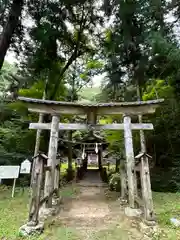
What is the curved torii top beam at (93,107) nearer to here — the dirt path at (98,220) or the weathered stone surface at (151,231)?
the dirt path at (98,220)

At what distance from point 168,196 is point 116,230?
3280mm

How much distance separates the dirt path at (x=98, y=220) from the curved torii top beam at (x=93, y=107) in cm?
249

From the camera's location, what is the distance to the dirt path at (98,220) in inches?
134

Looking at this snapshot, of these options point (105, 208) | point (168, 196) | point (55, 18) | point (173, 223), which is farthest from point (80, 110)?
point (55, 18)

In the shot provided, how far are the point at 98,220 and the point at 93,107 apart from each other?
264cm

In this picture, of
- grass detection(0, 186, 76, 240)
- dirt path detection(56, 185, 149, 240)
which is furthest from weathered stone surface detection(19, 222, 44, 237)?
dirt path detection(56, 185, 149, 240)

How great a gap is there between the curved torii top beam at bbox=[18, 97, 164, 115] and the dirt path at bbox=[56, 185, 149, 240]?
97.9 inches

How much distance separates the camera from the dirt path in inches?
134

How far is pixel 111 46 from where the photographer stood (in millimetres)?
8797

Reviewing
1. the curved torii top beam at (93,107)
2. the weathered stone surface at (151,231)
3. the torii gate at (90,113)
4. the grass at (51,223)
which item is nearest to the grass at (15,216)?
the grass at (51,223)

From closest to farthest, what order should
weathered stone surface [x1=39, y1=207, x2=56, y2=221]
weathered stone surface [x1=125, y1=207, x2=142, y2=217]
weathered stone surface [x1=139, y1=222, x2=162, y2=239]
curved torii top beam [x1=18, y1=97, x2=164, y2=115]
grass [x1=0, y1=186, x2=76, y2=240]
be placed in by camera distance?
weathered stone surface [x1=139, y1=222, x2=162, y2=239]
grass [x1=0, y1=186, x2=76, y2=240]
weathered stone surface [x1=39, y1=207, x2=56, y2=221]
weathered stone surface [x1=125, y1=207, x2=142, y2=217]
curved torii top beam [x1=18, y1=97, x2=164, y2=115]

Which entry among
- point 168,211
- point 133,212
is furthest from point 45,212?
point 168,211

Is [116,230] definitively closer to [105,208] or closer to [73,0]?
[105,208]

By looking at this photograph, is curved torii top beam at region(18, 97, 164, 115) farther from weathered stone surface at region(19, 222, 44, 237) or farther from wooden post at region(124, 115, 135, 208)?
weathered stone surface at region(19, 222, 44, 237)
